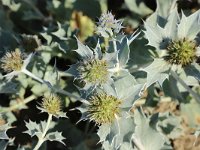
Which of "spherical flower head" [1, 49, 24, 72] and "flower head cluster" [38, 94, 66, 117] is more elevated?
"spherical flower head" [1, 49, 24, 72]

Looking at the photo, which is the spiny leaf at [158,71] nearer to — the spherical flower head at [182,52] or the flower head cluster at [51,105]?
the spherical flower head at [182,52]

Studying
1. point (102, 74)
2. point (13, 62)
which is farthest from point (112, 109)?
point (13, 62)

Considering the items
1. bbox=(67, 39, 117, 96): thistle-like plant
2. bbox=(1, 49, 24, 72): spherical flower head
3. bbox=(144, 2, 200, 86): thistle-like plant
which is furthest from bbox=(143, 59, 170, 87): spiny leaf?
bbox=(1, 49, 24, 72): spherical flower head

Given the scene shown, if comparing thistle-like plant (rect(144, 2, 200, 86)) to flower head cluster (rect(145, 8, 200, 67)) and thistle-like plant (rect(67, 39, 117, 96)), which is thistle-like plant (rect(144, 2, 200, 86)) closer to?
flower head cluster (rect(145, 8, 200, 67))

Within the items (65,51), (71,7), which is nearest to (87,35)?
(71,7)

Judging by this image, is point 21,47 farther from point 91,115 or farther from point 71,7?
point 91,115

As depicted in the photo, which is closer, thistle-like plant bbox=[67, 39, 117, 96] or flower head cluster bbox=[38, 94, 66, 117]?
thistle-like plant bbox=[67, 39, 117, 96]

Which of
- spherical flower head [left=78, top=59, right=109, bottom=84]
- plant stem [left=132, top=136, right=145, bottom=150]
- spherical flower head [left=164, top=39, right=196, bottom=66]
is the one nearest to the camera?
spherical flower head [left=78, top=59, right=109, bottom=84]
